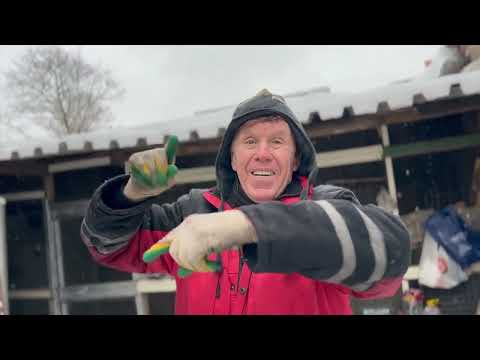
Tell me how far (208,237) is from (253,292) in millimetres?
583

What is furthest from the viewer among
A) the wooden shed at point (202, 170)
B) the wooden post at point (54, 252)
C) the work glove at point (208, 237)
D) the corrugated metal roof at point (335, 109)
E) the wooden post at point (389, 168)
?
the wooden post at point (54, 252)

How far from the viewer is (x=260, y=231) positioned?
96 cm

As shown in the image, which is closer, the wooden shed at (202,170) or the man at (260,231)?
the man at (260,231)

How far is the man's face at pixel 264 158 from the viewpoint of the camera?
1635mm

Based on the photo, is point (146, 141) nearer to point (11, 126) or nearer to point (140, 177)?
point (140, 177)

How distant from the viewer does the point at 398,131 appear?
4480 mm

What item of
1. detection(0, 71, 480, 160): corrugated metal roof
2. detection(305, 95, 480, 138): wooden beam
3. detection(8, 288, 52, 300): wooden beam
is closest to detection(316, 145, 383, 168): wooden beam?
detection(305, 95, 480, 138): wooden beam

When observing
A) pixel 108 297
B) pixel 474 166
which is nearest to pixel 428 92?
pixel 474 166

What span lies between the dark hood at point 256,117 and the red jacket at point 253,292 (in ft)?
0.65

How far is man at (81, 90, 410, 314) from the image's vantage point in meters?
0.97

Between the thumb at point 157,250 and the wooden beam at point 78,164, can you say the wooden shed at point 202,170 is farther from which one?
the thumb at point 157,250

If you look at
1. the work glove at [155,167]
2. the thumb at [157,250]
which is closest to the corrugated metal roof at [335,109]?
the work glove at [155,167]

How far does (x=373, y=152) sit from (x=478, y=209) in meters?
1.20

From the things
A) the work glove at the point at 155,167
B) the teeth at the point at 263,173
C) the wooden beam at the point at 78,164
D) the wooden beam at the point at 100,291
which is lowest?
the wooden beam at the point at 100,291
